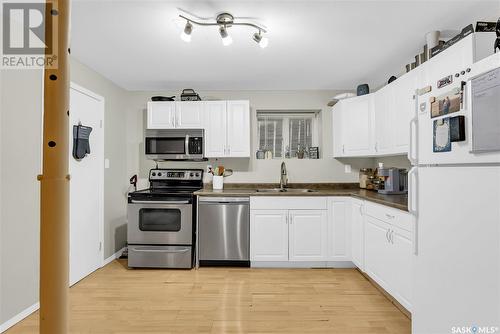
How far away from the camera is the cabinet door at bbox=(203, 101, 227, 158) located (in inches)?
139

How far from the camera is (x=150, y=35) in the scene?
224 centimetres

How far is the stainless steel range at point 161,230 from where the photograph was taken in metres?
3.14

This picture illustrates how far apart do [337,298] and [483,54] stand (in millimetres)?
2135

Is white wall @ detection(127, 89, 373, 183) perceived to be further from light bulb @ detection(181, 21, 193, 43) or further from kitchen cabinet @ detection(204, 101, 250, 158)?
light bulb @ detection(181, 21, 193, 43)

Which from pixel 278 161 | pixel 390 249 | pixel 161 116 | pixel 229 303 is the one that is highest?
pixel 161 116

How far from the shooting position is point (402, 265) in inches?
81.2

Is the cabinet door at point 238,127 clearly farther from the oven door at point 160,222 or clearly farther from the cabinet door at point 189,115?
the oven door at point 160,222

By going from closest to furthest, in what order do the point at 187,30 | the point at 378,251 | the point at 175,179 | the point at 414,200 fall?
1. the point at 414,200
2. the point at 187,30
3. the point at 378,251
4. the point at 175,179

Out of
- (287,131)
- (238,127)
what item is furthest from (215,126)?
(287,131)

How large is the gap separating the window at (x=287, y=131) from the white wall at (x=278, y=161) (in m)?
0.14

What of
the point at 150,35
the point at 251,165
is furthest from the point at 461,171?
the point at 251,165

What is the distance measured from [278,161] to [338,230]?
49.2 inches

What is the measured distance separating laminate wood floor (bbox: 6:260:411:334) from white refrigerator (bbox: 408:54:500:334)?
0.58m

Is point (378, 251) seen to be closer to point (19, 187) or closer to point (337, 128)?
point (337, 128)
